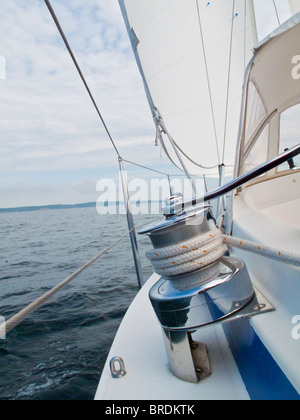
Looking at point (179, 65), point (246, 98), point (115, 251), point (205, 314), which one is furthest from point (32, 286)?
point (205, 314)

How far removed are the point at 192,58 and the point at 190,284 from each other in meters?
4.05

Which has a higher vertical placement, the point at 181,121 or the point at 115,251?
the point at 181,121

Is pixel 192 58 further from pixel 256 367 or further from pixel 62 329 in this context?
pixel 256 367

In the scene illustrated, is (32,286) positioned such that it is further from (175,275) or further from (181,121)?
(175,275)

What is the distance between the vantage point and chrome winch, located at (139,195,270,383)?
2.29 ft

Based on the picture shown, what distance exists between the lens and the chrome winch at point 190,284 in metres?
0.70

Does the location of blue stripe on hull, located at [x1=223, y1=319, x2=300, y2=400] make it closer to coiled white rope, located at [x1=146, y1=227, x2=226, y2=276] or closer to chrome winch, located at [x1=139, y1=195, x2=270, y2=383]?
chrome winch, located at [x1=139, y1=195, x2=270, y2=383]

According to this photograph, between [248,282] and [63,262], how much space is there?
254 inches

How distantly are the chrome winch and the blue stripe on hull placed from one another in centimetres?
8

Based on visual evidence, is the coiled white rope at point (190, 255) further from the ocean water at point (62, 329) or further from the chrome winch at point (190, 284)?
the ocean water at point (62, 329)

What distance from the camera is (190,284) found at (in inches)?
28.7

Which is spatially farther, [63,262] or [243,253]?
[63,262]

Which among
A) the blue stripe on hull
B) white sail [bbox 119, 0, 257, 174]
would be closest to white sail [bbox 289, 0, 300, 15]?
white sail [bbox 119, 0, 257, 174]
